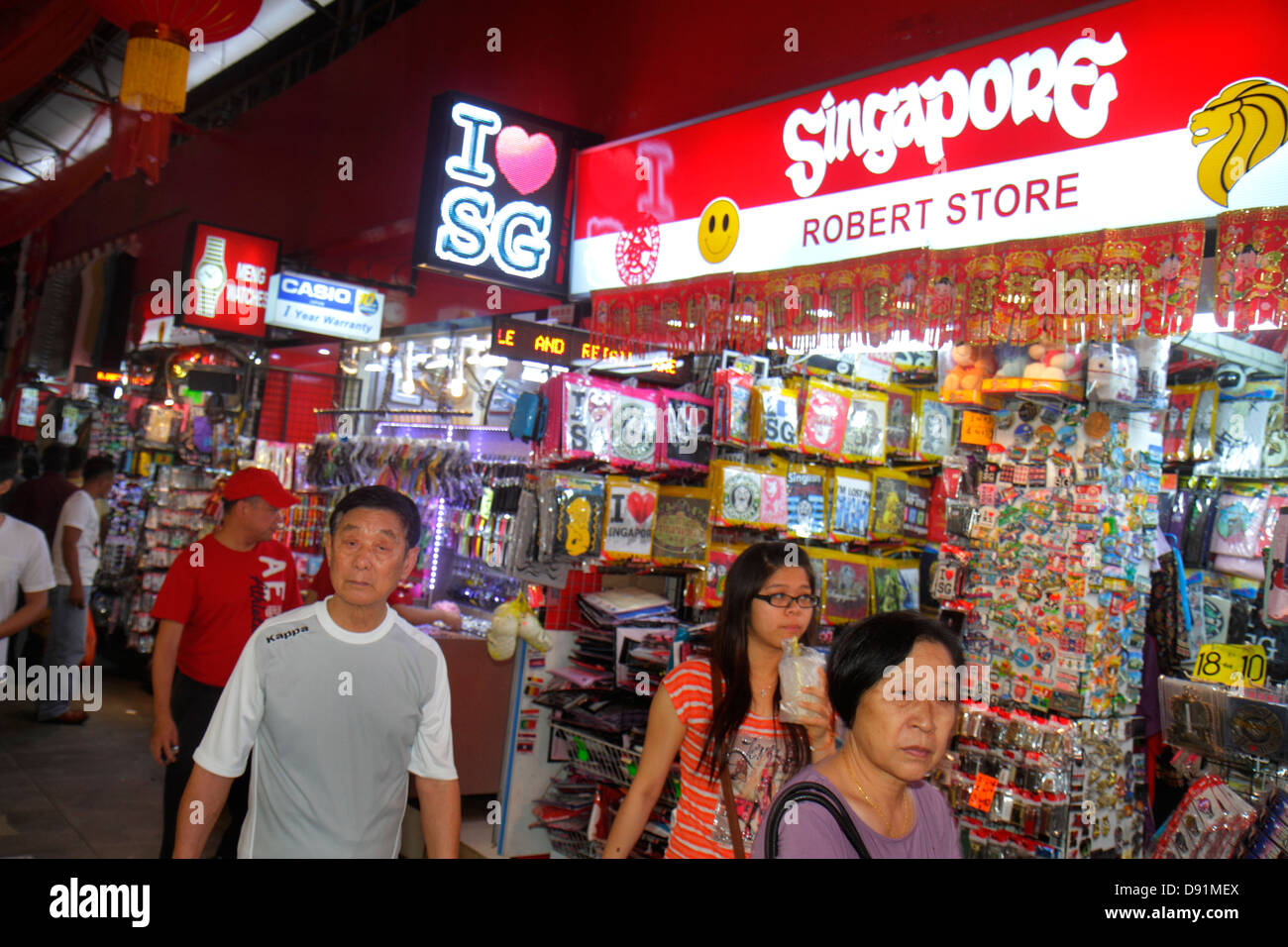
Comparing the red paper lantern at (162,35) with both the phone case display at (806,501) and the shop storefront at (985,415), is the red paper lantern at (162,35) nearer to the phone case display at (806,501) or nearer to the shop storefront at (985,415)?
the shop storefront at (985,415)

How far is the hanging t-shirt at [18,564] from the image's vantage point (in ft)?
14.1

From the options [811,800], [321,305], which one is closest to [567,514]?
[811,800]

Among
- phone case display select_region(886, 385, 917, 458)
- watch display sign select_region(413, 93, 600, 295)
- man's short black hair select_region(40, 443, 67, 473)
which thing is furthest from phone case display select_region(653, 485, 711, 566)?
man's short black hair select_region(40, 443, 67, 473)

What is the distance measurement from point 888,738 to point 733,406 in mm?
3184

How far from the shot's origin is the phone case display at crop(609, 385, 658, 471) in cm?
504

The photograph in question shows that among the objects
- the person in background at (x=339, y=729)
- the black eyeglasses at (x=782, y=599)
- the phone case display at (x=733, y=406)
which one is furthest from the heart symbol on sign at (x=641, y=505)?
the person in background at (x=339, y=729)

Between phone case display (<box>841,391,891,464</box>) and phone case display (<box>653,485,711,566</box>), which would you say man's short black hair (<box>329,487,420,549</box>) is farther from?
phone case display (<box>841,391,891,464</box>)

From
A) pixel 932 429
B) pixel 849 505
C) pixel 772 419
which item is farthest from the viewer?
pixel 932 429

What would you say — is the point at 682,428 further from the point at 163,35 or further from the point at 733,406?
the point at 163,35

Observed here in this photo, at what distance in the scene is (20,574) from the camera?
4355 millimetres

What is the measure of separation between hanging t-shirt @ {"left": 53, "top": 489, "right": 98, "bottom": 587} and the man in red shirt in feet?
14.0

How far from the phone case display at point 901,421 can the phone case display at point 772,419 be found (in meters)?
0.81

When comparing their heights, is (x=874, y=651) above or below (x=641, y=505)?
below
